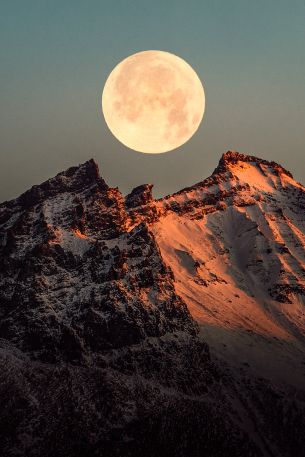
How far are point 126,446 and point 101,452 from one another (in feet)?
23.3

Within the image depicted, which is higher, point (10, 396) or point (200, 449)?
point (10, 396)

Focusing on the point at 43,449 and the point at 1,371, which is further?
the point at 1,371

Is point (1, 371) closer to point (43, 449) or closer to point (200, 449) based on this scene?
point (43, 449)

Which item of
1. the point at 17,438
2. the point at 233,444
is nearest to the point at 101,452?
the point at 17,438

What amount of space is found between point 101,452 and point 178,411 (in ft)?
92.4

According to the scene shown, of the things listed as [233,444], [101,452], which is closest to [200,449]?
[233,444]

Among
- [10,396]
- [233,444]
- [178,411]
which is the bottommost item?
[233,444]

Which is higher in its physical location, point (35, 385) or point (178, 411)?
point (35, 385)

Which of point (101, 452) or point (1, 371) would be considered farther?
point (1, 371)

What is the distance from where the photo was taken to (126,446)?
182m

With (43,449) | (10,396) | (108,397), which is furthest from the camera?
(108,397)

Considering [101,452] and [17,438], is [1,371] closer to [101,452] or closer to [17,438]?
[17,438]

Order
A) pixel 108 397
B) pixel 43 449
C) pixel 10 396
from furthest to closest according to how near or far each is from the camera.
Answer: pixel 108 397 → pixel 10 396 → pixel 43 449

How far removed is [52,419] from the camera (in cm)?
18338
